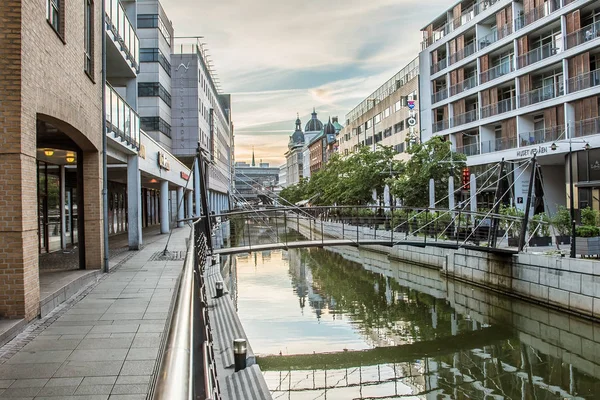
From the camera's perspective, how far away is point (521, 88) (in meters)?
35.6

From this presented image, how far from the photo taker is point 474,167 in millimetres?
41594

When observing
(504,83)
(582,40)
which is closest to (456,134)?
(504,83)

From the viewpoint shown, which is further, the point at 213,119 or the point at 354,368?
the point at 213,119

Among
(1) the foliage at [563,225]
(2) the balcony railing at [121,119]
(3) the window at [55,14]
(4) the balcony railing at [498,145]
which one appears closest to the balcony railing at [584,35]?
(4) the balcony railing at [498,145]

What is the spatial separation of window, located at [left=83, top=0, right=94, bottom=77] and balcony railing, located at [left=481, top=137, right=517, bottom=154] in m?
29.0

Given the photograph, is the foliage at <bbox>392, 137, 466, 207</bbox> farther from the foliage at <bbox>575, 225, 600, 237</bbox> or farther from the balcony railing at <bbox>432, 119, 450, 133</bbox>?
the foliage at <bbox>575, 225, 600, 237</bbox>

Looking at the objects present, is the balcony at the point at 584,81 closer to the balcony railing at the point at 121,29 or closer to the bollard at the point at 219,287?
the balcony railing at the point at 121,29

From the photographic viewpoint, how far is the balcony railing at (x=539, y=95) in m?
32.6

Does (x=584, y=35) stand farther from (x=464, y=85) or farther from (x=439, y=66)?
(x=439, y=66)

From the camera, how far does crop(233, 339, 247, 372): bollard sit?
7.83m

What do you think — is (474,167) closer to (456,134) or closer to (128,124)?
(456,134)

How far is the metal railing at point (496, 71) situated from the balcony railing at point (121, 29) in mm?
25552

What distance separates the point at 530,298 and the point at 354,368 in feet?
26.3

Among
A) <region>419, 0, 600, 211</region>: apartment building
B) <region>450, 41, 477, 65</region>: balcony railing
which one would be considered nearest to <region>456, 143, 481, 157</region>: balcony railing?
<region>419, 0, 600, 211</region>: apartment building
